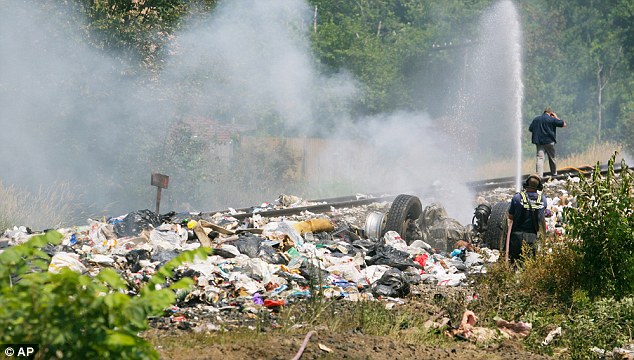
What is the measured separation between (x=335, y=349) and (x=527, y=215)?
5.25 m

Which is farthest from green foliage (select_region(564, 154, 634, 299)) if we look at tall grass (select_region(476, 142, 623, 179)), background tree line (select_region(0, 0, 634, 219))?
tall grass (select_region(476, 142, 623, 179))

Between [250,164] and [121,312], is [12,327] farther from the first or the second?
[250,164]

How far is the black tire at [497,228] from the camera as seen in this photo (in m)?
12.7

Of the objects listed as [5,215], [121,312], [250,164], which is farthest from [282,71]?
[121,312]

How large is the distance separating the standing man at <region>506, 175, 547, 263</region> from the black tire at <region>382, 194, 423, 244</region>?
2.38m

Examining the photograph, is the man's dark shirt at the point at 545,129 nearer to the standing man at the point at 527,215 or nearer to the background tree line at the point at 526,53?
the standing man at the point at 527,215

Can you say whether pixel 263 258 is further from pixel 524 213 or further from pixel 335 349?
pixel 335 349

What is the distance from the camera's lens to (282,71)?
28.6 metres

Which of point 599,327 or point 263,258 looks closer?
point 599,327

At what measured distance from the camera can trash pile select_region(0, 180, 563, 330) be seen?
8.88 metres

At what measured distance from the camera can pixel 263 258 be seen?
10.7 meters

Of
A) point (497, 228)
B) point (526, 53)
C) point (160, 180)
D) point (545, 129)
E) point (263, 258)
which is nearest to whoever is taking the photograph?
point (263, 258)

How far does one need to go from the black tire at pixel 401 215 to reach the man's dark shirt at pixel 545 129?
7682mm

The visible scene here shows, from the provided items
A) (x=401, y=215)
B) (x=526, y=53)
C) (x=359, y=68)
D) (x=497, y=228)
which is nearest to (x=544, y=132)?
(x=497, y=228)
